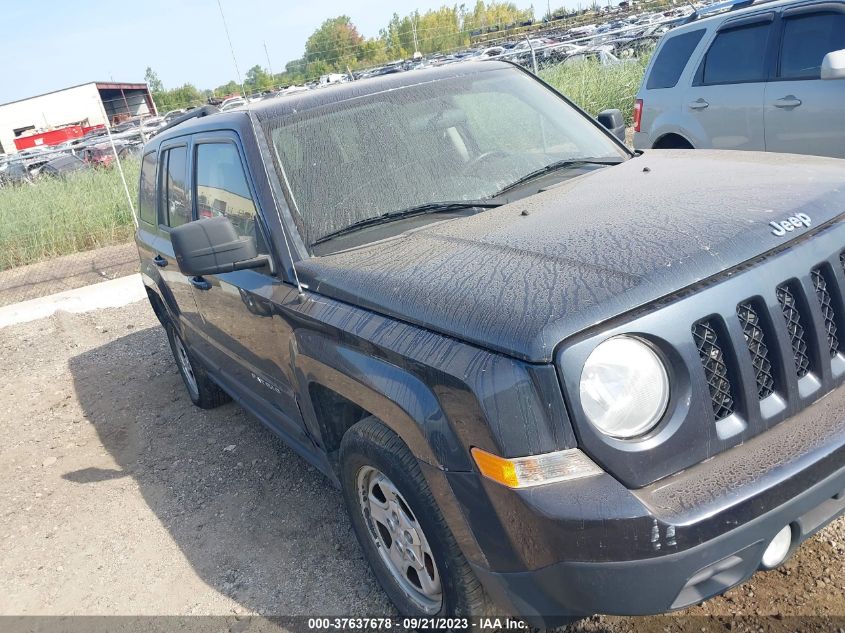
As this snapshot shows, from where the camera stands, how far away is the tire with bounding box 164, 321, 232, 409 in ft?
17.1

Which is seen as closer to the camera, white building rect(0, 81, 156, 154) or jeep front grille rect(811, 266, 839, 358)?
jeep front grille rect(811, 266, 839, 358)

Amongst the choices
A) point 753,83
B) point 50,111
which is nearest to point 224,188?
point 753,83

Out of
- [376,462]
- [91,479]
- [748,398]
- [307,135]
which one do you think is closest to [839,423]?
[748,398]

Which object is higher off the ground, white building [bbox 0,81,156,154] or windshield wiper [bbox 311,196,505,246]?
white building [bbox 0,81,156,154]

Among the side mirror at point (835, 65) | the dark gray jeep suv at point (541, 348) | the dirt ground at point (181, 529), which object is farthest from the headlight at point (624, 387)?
the side mirror at point (835, 65)

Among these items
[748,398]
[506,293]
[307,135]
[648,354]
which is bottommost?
[748,398]

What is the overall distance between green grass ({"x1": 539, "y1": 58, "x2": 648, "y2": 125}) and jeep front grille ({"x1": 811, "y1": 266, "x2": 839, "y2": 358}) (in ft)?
36.7

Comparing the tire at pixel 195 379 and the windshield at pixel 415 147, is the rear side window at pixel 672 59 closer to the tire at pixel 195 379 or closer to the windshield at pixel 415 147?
the windshield at pixel 415 147

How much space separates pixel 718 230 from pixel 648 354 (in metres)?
0.51

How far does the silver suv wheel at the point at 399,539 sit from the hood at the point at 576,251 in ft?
2.29

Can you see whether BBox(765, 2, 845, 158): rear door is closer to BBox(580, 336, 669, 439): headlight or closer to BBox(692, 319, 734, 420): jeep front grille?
BBox(692, 319, 734, 420): jeep front grille

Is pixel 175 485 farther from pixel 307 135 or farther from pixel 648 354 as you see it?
pixel 648 354

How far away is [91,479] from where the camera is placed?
15.4 ft

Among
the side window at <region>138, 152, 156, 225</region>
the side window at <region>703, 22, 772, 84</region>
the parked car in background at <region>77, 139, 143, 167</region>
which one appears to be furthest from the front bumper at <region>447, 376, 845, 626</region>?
the parked car in background at <region>77, 139, 143, 167</region>
